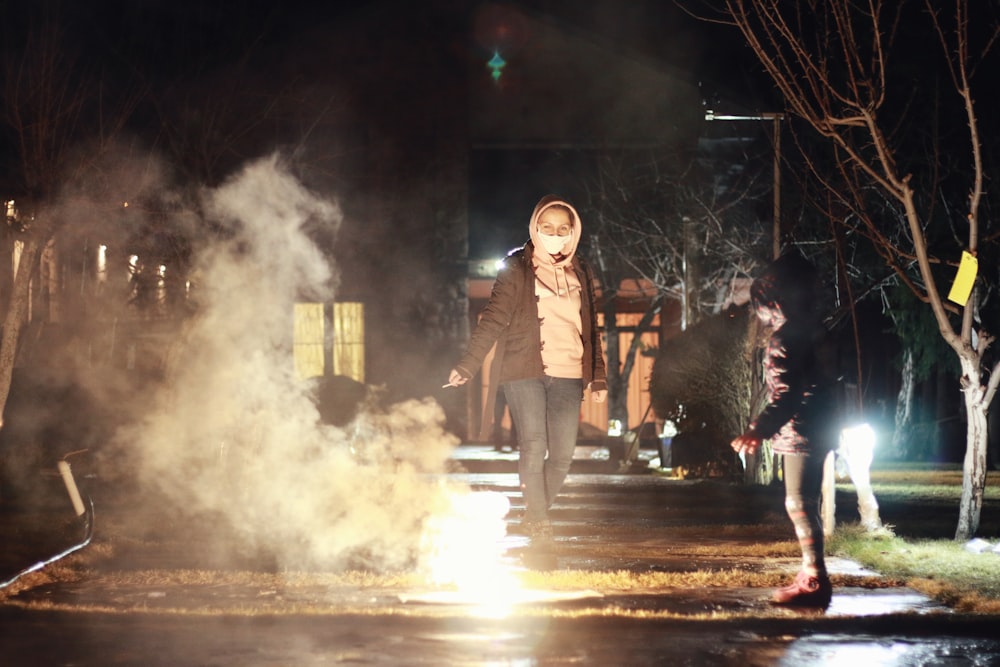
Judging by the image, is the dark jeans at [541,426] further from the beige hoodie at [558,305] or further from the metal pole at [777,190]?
the metal pole at [777,190]

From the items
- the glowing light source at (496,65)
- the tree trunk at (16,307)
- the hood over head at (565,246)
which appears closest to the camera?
the hood over head at (565,246)

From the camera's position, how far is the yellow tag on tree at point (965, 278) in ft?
28.1

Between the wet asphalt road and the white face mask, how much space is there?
1965 millimetres

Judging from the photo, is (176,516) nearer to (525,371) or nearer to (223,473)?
(223,473)

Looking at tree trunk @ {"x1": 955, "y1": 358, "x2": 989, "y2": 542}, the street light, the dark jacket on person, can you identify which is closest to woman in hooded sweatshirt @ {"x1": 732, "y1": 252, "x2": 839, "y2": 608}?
the dark jacket on person

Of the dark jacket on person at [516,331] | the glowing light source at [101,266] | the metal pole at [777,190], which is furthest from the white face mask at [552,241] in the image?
the glowing light source at [101,266]

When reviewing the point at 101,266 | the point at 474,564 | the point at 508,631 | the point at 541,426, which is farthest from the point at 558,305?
the point at 101,266

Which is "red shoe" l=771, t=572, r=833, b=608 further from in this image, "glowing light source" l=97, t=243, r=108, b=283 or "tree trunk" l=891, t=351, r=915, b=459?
"tree trunk" l=891, t=351, r=915, b=459

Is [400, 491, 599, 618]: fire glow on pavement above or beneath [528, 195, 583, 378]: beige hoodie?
beneath

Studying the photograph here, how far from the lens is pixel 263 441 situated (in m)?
11.1

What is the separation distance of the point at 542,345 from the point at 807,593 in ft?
7.27

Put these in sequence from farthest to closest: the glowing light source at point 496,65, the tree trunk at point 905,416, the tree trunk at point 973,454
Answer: the glowing light source at point 496,65
the tree trunk at point 905,416
the tree trunk at point 973,454

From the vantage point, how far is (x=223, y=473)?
1191cm

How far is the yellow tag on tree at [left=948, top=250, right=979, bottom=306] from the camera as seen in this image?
857cm
